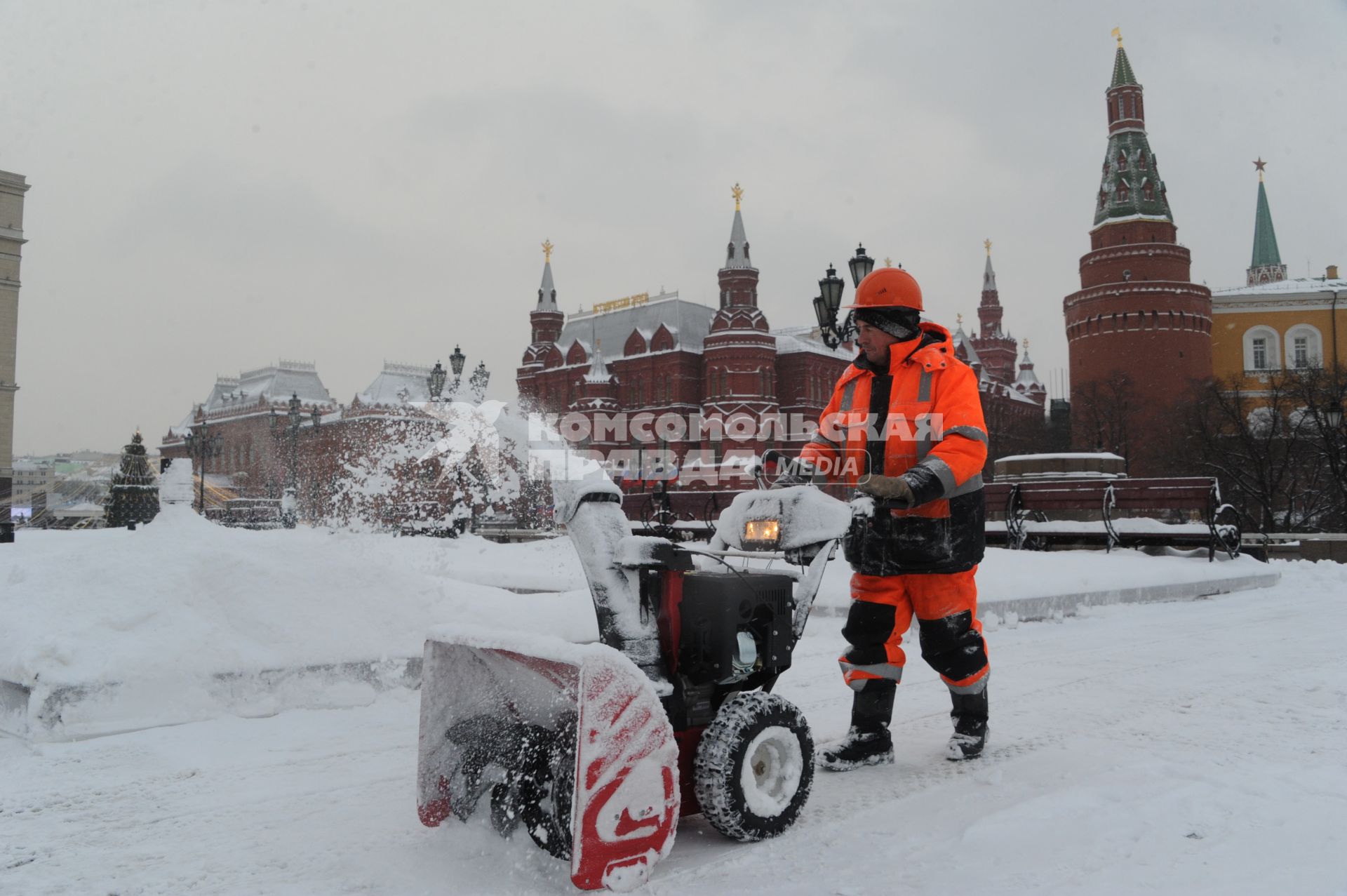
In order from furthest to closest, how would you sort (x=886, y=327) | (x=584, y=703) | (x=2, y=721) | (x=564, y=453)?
(x=2, y=721)
(x=886, y=327)
(x=564, y=453)
(x=584, y=703)

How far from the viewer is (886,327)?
12.6 feet

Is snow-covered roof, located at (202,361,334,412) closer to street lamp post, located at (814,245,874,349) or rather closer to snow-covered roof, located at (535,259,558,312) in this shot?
snow-covered roof, located at (535,259,558,312)

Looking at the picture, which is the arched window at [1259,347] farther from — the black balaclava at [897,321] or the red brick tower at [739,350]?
the black balaclava at [897,321]

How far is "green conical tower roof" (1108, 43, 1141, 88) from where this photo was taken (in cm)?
6050

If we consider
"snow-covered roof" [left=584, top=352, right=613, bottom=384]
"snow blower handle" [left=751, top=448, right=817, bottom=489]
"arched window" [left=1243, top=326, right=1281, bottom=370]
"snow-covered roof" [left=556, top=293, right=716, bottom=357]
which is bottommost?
"snow blower handle" [left=751, top=448, right=817, bottom=489]

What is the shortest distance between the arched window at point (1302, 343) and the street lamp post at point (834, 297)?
6385cm

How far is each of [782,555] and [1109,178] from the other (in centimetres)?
6612

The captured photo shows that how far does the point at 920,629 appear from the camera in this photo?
368 centimetres

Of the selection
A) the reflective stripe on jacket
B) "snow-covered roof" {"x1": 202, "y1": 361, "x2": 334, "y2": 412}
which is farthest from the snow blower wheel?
"snow-covered roof" {"x1": 202, "y1": 361, "x2": 334, "y2": 412}

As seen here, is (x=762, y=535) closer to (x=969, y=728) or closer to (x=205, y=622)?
(x=969, y=728)

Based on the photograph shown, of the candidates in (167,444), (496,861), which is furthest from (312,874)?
(167,444)

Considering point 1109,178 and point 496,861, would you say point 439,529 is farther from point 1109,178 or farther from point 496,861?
point 1109,178

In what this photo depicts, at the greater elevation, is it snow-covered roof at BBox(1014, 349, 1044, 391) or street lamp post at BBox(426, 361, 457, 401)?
snow-covered roof at BBox(1014, 349, 1044, 391)

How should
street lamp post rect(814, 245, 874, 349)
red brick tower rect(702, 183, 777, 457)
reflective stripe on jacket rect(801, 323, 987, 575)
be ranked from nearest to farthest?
reflective stripe on jacket rect(801, 323, 987, 575)
street lamp post rect(814, 245, 874, 349)
red brick tower rect(702, 183, 777, 457)
